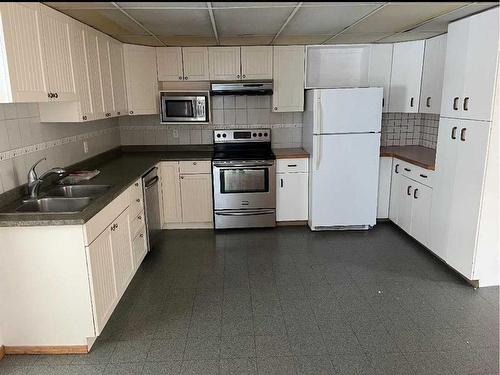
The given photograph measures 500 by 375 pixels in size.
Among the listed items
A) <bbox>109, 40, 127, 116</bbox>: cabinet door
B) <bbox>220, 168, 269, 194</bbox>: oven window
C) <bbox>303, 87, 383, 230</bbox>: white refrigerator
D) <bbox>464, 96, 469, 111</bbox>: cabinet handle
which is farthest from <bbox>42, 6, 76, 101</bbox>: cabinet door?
Result: <bbox>464, 96, 469, 111</bbox>: cabinet handle

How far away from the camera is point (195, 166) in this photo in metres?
4.43

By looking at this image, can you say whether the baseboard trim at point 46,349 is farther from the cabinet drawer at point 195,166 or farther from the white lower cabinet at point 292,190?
the white lower cabinet at point 292,190

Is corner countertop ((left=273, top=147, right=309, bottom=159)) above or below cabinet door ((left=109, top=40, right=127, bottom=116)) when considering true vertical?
Result: below

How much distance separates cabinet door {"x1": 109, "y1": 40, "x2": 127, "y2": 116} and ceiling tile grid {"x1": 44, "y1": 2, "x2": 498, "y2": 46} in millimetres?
126

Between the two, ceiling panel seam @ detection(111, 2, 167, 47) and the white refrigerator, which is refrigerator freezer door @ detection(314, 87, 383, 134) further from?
ceiling panel seam @ detection(111, 2, 167, 47)

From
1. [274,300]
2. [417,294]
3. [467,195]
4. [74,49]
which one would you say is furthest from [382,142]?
[74,49]

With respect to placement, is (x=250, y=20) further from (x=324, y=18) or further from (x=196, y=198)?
(x=196, y=198)

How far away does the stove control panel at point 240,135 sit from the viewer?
488cm

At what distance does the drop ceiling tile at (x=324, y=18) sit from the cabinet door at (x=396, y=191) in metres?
1.75

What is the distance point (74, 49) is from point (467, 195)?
3384 mm

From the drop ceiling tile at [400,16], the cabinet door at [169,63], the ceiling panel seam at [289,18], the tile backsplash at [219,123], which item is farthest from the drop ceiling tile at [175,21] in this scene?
the drop ceiling tile at [400,16]

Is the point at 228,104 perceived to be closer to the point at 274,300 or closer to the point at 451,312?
the point at 274,300

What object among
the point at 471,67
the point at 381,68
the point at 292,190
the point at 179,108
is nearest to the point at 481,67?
the point at 471,67

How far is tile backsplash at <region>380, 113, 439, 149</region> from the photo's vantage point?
485cm
